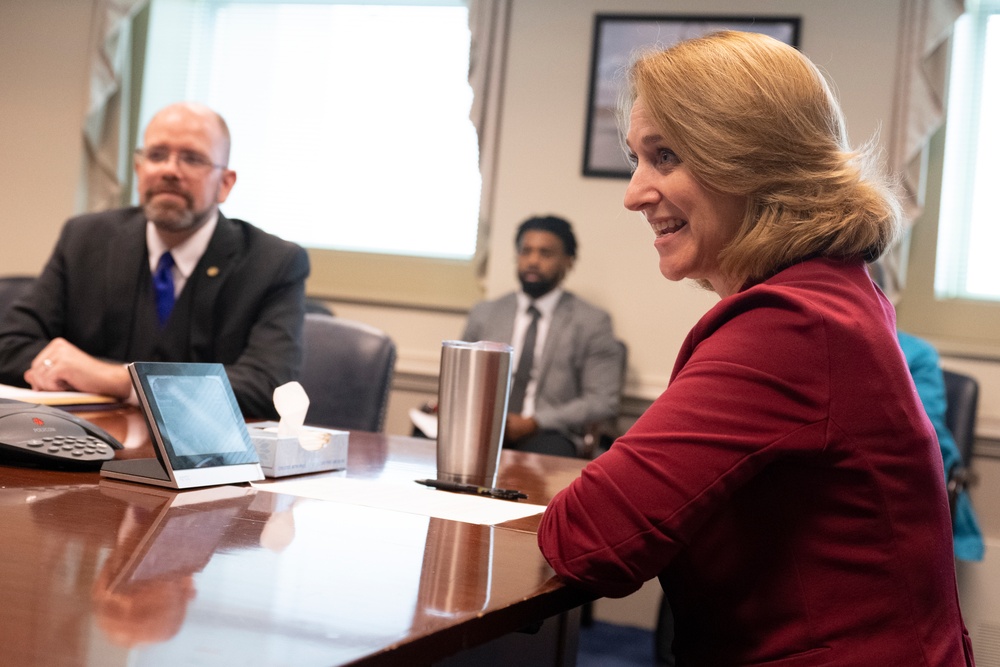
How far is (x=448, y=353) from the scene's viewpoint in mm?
1376

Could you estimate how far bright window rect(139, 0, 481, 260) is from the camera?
15.6 feet

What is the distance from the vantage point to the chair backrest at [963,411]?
11.5ft

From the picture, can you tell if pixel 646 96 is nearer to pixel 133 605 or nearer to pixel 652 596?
pixel 133 605

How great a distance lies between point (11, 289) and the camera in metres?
2.60

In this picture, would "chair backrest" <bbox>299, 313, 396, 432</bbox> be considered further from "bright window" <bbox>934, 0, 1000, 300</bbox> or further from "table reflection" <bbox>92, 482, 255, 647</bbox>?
"bright window" <bbox>934, 0, 1000, 300</bbox>

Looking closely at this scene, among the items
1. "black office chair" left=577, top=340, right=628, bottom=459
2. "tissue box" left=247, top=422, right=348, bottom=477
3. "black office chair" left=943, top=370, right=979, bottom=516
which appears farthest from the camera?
"black office chair" left=577, top=340, right=628, bottom=459

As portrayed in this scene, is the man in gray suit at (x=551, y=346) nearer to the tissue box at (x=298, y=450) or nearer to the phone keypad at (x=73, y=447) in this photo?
the tissue box at (x=298, y=450)

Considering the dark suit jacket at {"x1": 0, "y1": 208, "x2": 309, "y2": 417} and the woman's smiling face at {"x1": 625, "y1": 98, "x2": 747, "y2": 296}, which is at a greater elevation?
the woman's smiling face at {"x1": 625, "y1": 98, "x2": 747, "y2": 296}

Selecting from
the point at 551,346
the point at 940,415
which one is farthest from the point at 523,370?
the point at 940,415

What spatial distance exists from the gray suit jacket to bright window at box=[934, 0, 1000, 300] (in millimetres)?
1357

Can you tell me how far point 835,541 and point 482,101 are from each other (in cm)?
352

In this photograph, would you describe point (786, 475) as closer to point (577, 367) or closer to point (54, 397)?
point (54, 397)

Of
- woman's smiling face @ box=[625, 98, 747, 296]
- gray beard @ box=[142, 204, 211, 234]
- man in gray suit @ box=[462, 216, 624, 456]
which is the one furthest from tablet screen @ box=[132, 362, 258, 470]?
man in gray suit @ box=[462, 216, 624, 456]

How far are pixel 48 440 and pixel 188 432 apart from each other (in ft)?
0.58
